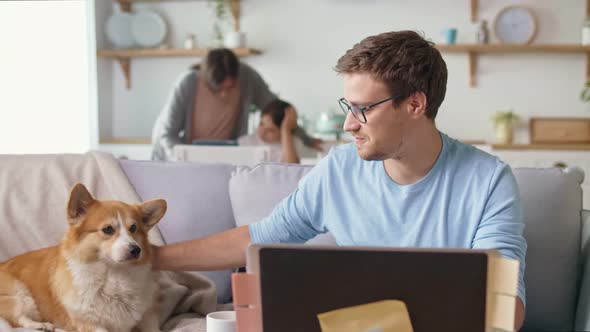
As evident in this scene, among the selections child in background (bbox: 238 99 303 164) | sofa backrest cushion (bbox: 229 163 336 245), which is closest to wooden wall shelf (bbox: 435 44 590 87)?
child in background (bbox: 238 99 303 164)

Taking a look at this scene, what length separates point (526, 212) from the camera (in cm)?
192

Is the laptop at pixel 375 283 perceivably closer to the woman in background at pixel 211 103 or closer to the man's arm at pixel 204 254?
the man's arm at pixel 204 254

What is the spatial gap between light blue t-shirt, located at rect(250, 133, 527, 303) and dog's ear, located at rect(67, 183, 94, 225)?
376 mm

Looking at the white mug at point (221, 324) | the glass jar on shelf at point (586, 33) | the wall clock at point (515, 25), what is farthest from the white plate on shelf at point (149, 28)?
the white mug at point (221, 324)

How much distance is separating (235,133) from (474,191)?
3.00m

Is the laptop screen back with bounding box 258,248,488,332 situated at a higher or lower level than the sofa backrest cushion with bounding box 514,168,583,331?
higher

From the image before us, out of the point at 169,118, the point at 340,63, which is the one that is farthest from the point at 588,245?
the point at 169,118

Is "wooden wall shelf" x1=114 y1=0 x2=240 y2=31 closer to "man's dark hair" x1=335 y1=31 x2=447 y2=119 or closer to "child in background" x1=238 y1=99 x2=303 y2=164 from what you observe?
"child in background" x1=238 y1=99 x2=303 y2=164

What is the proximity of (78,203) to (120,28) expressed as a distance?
4306 millimetres

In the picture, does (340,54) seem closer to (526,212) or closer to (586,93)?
(586,93)

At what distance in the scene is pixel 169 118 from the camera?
13.7 ft

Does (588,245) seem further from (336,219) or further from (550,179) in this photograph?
(336,219)

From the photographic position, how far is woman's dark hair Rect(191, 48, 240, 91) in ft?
13.0

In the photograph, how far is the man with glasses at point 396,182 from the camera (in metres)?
1.50
